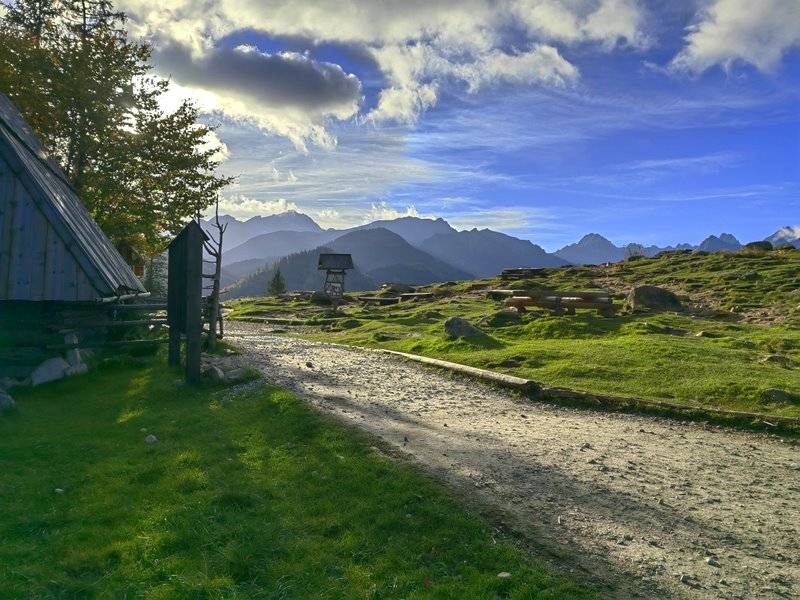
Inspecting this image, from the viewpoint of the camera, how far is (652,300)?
35438mm

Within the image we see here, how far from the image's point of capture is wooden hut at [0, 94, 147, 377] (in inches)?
585

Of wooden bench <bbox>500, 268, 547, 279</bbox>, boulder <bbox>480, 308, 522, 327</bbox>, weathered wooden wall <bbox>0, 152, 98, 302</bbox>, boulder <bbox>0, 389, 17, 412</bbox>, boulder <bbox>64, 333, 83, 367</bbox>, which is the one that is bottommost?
boulder <bbox>0, 389, 17, 412</bbox>

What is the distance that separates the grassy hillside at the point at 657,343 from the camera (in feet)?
50.7

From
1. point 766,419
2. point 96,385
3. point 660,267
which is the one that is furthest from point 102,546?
point 660,267

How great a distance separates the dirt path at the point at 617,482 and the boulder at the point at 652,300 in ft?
76.9

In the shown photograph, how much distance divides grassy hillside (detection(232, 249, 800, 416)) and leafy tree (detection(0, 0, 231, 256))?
1308 cm

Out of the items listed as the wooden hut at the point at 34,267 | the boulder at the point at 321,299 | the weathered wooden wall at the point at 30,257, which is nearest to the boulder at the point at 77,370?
the wooden hut at the point at 34,267

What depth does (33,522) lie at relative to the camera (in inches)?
294

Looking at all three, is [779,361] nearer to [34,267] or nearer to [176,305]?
[176,305]

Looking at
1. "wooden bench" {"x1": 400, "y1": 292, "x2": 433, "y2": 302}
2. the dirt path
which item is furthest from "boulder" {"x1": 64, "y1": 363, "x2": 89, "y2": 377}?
"wooden bench" {"x1": 400, "y1": 292, "x2": 433, "y2": 302}

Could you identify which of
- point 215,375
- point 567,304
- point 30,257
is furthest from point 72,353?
point 567,304

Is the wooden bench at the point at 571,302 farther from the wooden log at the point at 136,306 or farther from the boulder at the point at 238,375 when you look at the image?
the wooden log at the point at 136,306

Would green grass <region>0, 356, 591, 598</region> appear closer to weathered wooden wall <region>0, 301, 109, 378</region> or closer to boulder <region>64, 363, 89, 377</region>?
weathered wooden wall <region>0, 301, 109, 378</region>

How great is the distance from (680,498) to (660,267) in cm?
6624
